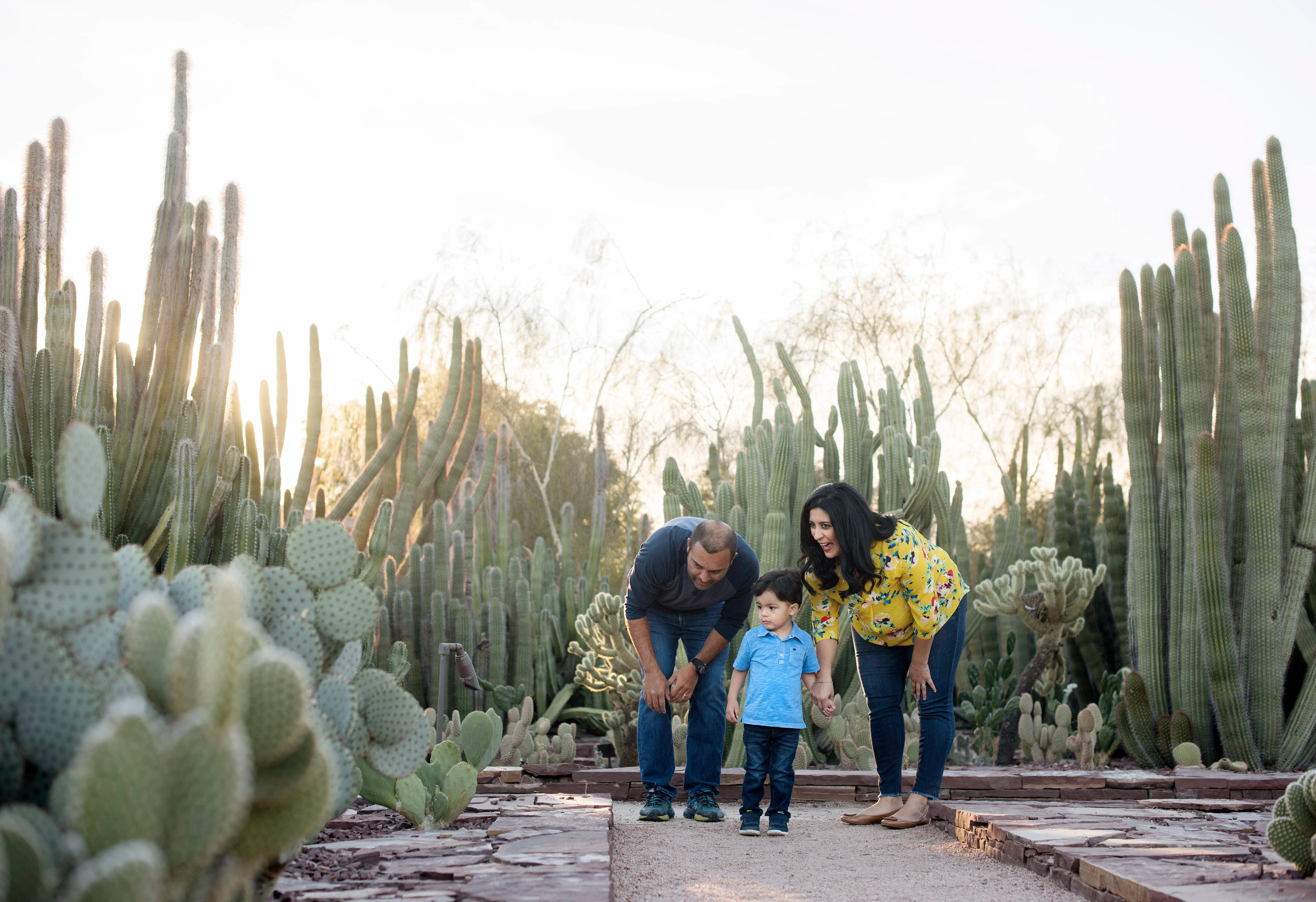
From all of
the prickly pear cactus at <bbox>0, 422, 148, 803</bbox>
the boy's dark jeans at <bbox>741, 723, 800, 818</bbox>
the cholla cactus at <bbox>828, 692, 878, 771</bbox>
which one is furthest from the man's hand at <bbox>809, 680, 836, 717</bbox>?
the prickly pear cactus at <bbox>0, 422, 148, 803</bbox>

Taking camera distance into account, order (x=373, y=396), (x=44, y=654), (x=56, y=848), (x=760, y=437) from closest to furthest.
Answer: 1. (x=56, y=848)
2. (x=44, y=654)
3. (x=760, y=437)
4. (x=373, y=396)

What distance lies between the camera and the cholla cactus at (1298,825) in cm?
263

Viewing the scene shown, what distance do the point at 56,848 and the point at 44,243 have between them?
545 centimetres

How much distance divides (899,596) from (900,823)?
0.98 meters

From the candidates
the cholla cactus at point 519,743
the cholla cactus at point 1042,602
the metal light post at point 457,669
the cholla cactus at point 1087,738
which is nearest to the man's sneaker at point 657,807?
the cholla cactus at point 519,743

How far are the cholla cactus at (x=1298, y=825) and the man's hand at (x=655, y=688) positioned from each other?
2.14 meters

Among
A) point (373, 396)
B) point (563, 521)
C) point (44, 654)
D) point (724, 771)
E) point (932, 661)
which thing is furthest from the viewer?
point (563, 521)

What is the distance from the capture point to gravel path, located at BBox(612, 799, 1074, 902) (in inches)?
124

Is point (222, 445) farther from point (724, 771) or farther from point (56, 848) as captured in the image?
point (56, 848)

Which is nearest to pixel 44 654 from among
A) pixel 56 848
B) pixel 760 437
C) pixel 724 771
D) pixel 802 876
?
pixel 56 848

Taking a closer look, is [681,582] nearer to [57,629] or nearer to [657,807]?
[657,807]

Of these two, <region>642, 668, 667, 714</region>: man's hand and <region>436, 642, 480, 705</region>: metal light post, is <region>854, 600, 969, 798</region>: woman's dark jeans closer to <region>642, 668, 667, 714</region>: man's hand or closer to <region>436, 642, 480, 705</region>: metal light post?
<region>642, 668, 667, 714</region>: man's hand

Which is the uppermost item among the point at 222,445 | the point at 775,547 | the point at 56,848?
the point at 222,445

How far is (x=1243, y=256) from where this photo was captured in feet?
19.4
